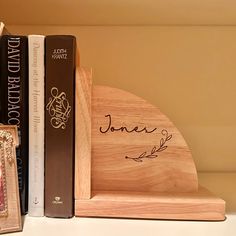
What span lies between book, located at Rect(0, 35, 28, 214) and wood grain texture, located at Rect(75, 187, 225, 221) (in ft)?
0.36

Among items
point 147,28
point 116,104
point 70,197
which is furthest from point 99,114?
point 147,28

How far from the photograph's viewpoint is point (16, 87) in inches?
21.4

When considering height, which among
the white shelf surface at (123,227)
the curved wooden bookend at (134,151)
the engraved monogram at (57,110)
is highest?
the engraved monogram at (57,110)

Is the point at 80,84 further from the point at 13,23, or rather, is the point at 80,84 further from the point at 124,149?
the point at 13,23

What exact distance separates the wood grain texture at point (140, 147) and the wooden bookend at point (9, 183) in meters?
0.15

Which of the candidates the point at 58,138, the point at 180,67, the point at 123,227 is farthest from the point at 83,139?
the point at 180,67

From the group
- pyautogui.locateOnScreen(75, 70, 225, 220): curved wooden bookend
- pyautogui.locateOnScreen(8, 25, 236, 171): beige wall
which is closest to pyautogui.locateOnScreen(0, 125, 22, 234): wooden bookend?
pyautogui.locateOnScreen(75, 70, 225, 220): curved wooden bookend

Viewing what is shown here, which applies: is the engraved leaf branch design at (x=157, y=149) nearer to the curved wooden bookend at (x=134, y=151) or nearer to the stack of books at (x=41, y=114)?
the curved wooden bookend at (x=134, y=151)

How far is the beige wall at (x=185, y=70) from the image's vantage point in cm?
79

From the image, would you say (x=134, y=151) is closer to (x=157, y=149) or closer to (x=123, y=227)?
(x=157, y=149)

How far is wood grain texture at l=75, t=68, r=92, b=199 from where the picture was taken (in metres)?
0.55

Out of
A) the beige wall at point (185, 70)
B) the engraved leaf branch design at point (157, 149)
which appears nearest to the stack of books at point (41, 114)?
the engraved leaf branch design at point (157, 149)

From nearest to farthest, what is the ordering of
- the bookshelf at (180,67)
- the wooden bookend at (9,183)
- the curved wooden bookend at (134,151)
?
the wooden bookend at (9,183) → the curved wooden bookend at (134,151) → the bookshelf at (180,67)

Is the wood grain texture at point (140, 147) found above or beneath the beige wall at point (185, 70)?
beneath
